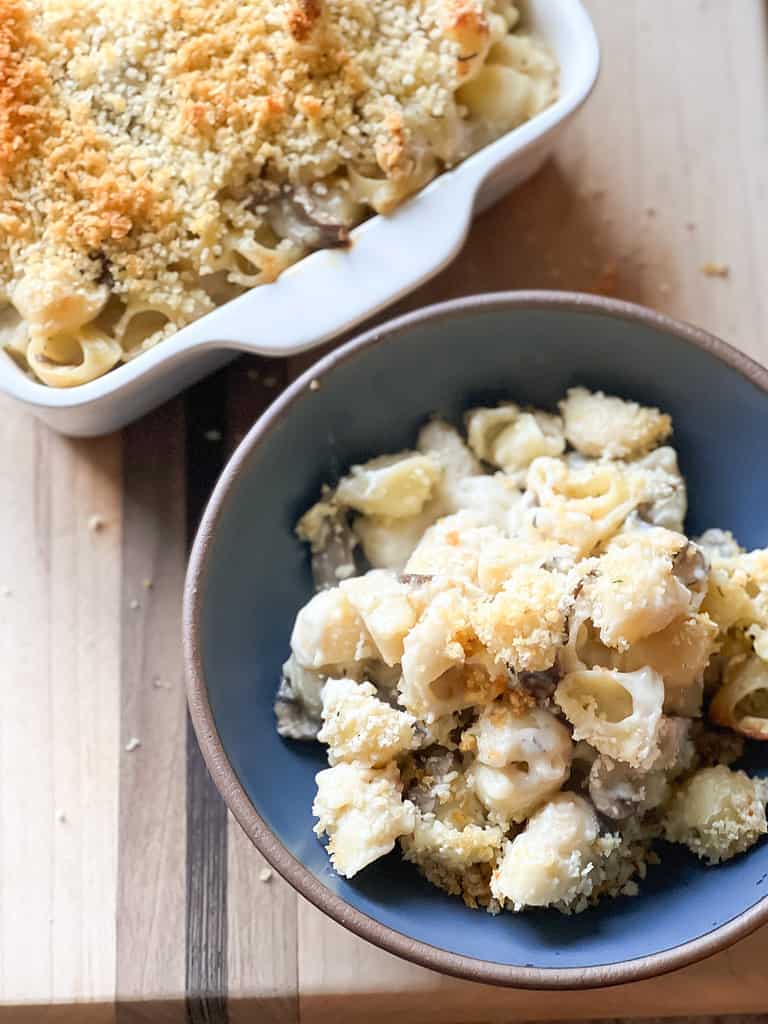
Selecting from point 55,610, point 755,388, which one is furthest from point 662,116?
point 55,610

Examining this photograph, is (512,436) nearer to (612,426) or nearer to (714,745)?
(612,426)

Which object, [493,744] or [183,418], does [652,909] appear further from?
[183,418]

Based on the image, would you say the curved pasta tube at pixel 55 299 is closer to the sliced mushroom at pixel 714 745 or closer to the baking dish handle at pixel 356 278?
the baking dish handle at pixel 356 278

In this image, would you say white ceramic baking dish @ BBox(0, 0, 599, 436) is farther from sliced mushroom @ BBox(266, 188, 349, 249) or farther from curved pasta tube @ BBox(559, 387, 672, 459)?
curved pasta tube @ BBox(559, 387, 672, 459)

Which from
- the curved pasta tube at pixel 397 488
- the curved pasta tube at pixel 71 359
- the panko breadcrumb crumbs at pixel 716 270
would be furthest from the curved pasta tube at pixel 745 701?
the curved pasta tube at pixel 71 359

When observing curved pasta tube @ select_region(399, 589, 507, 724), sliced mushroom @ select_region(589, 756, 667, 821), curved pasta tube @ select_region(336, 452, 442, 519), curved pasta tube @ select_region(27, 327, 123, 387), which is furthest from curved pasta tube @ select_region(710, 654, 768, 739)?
curved pasta tube @ select_region(27, 327, 123, 387)

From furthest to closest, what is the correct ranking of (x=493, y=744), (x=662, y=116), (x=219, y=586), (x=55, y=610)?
(x=662, y=116)
(x=55, y=610)
(x=219, y=586)
(x=493, y=744)
